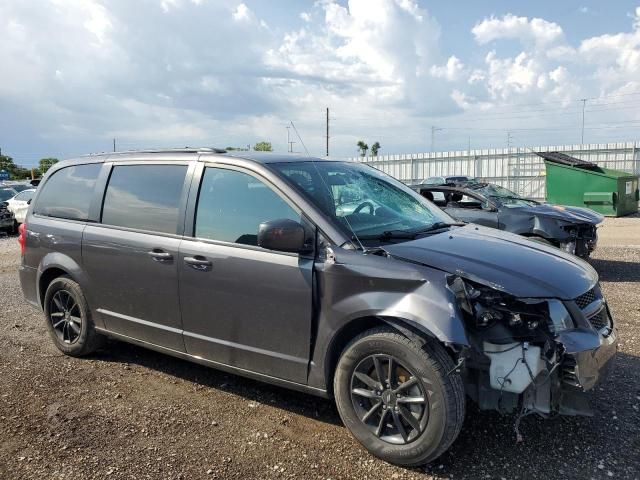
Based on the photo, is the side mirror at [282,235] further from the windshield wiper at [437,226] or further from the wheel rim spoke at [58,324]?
the wheel rim spoke at [58,324]

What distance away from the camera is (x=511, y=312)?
3.09 metres

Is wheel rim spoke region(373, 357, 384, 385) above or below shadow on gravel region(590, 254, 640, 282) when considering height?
above

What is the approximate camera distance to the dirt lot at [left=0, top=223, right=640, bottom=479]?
10.5 ft

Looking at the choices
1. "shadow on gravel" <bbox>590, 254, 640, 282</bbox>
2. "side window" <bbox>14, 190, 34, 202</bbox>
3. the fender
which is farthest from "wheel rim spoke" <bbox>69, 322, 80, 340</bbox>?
"side window" <bbox>14, 190, 34, 202</bbox>

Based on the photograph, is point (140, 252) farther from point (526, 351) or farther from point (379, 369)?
point (526, 351)

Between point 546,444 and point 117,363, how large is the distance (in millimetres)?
3655

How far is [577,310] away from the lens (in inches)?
124

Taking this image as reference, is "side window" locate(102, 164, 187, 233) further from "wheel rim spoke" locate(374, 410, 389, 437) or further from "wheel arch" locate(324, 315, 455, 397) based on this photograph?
"wheel rim spoke" locate(374, 410, 389, 437)

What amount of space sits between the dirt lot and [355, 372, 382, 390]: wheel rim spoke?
462 millimetres

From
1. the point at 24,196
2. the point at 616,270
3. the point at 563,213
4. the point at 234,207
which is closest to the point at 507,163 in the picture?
the point at 616,270

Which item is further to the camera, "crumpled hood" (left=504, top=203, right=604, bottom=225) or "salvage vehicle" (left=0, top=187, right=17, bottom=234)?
"salvage vehicle" (left=0, top=187, right=17, bottom=234)

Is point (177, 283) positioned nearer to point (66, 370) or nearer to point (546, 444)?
point (66, 370)

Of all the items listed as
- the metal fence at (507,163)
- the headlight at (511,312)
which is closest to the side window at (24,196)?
the metal fence at (507,163)

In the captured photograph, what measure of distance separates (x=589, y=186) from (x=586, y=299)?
16418 millimetres
